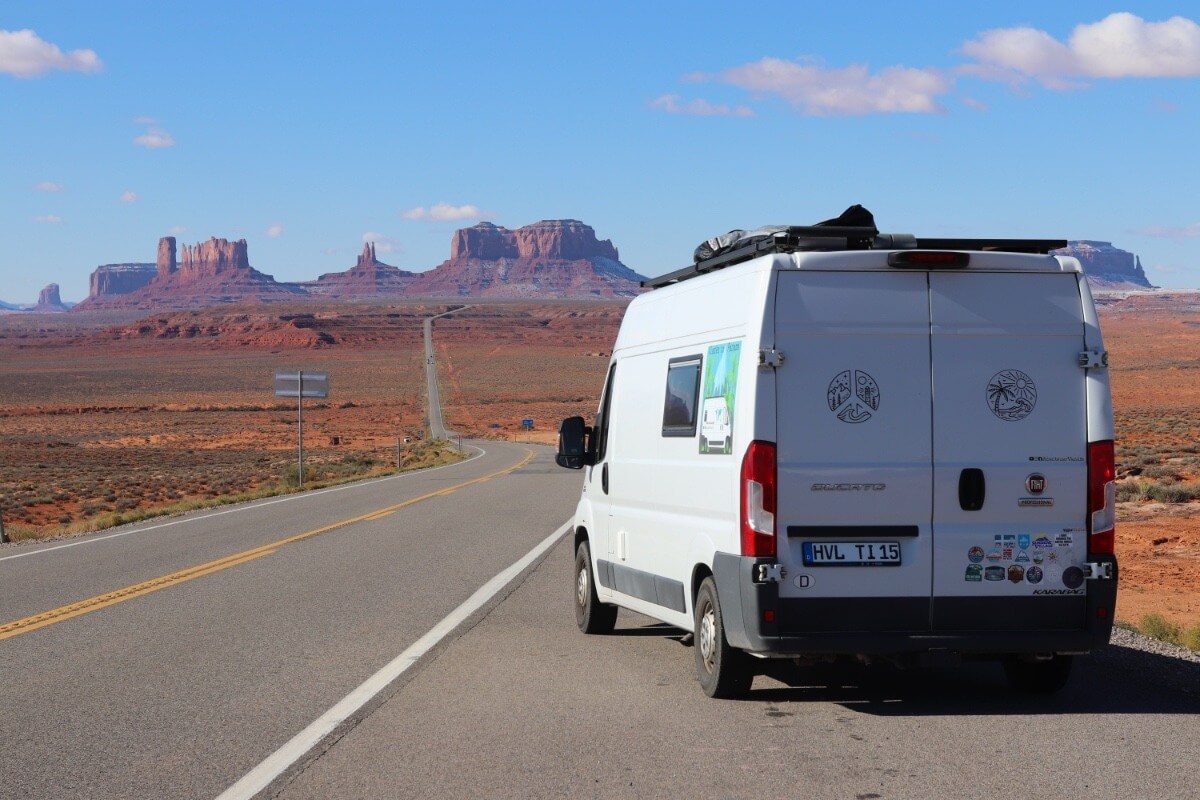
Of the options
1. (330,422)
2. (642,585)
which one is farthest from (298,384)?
(330,422)

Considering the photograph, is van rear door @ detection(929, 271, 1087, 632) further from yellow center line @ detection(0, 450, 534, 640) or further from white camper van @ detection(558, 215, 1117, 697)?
yellow center line @ detection(0, 450, 534, 640)

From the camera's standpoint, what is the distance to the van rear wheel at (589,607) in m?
10.0

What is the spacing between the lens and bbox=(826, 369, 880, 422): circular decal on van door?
7.07 metres

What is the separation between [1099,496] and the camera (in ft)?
23.6

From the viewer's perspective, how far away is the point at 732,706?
7.49 metres

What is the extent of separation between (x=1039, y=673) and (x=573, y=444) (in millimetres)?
3553

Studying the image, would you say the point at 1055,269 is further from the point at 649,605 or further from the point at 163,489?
the point at 163,489

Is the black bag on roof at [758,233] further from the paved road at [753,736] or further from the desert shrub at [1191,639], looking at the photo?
the desert shrub at [1191,639]

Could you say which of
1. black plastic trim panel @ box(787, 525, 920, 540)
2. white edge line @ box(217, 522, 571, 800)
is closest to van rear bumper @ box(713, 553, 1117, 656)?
black plastic trim panel @ box(787, 525, 920, 540)

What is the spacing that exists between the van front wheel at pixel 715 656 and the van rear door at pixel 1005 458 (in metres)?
1.10

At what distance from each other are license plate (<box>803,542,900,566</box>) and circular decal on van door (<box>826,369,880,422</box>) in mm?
638

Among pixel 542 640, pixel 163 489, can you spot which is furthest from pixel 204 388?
pixel 542 640

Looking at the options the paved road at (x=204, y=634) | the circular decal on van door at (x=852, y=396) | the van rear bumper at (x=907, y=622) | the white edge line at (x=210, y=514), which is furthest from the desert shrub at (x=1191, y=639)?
the white edge line at (x=210, y=514)

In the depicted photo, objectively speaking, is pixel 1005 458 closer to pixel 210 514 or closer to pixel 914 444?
pixel 914 444
